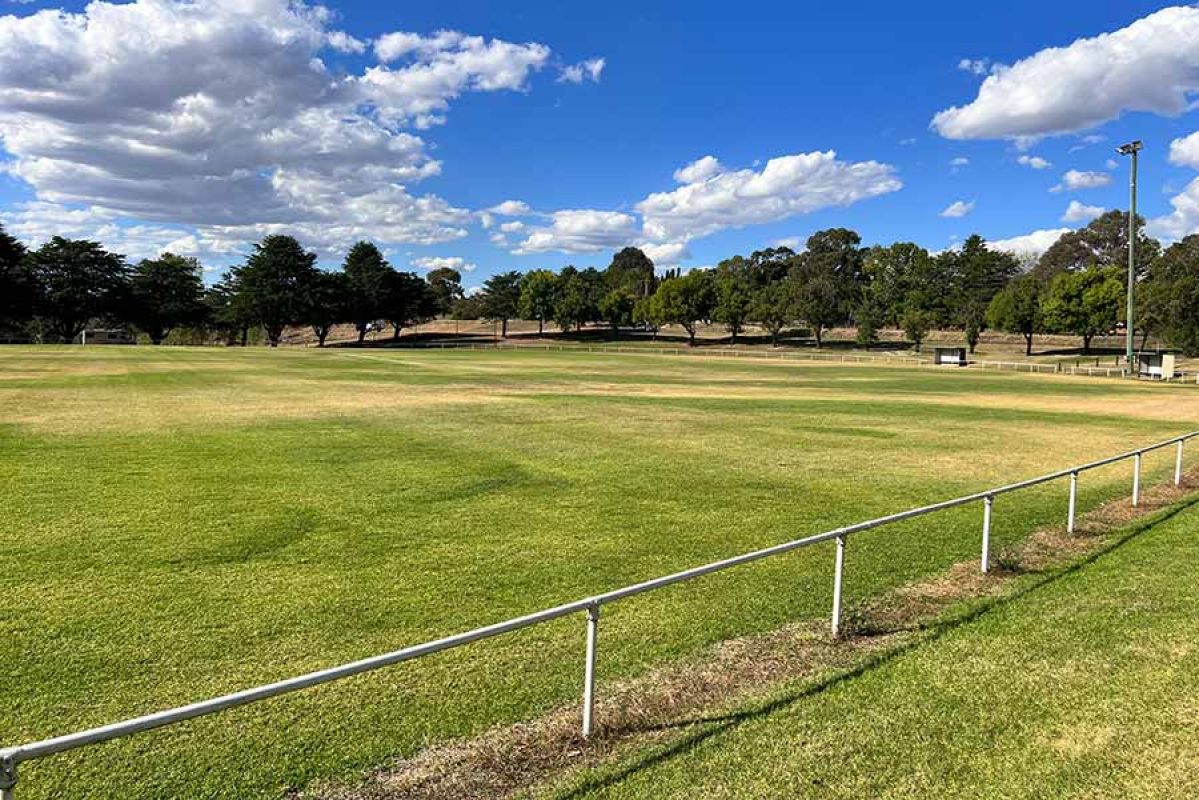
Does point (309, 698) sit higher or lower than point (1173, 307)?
lower

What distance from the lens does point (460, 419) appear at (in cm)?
2716

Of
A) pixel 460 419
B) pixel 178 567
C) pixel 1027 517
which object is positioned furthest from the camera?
pixel 460 419

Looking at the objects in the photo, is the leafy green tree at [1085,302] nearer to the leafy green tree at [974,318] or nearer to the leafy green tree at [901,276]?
the leafy green tree at [974,318]

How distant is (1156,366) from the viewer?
61500mm

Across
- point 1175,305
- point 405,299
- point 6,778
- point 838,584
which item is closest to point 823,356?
point 1175,305

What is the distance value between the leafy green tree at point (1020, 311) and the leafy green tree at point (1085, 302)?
5.87 ft

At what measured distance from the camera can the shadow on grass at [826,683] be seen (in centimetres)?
559

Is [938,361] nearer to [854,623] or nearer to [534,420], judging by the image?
[534,420]

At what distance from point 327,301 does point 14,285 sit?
3946cm

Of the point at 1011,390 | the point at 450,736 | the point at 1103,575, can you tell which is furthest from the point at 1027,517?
the point at 1011,390

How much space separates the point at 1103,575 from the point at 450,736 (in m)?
9.05

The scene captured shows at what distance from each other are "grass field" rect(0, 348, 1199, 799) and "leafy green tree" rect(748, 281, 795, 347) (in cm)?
9903

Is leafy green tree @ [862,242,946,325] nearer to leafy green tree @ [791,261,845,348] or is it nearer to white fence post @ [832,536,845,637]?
leafy green tree @ [791,261,845,348]

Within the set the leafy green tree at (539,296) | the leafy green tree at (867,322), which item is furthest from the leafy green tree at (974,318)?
the leafy green tree at (539,296)
